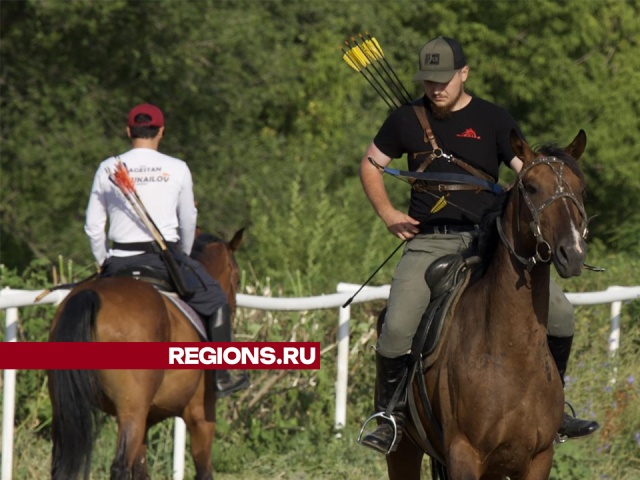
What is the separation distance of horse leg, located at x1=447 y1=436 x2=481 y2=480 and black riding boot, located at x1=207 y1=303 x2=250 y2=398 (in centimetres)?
291

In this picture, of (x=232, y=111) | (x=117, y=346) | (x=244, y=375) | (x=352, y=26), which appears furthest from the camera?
(x=352, y=26)

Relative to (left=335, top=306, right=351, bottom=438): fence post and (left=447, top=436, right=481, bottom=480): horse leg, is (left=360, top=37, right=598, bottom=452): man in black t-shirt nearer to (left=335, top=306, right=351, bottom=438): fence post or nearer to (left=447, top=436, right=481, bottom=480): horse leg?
(left=447, top=436, right=481, bottom=480): horse leg

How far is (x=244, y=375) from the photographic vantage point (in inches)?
369

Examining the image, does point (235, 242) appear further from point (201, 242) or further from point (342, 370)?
point (342, 370)

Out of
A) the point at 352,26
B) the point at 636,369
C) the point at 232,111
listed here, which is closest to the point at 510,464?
the point at 636,369

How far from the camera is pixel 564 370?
706 centimetres

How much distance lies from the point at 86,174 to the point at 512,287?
51.6 ft

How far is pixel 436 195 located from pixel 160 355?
7.82 ft

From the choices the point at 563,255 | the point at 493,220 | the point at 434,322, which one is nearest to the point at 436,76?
the point at 493,220

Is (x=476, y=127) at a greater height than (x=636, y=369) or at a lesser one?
greater

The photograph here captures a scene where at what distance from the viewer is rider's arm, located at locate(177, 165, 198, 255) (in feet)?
29.7

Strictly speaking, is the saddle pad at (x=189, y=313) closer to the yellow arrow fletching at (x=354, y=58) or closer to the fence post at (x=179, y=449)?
the fence post at (x=179, y=449)

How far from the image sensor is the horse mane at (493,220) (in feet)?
20.9

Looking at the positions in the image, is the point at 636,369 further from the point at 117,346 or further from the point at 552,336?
the point at 117,346
